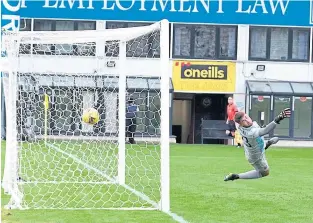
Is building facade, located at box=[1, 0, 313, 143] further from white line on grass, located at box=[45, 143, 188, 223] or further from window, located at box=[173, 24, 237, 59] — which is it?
white line on grass, located at box=[45, 143, 188, 223]

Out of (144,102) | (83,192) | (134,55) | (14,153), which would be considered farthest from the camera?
(134,55)

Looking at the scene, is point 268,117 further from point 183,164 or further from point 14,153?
point 14,153

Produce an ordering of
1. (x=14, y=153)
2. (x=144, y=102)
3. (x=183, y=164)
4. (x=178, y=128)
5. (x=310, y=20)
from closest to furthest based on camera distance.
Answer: (x=310, y=20), (x=14, y=153), (x=183, y=164), (x=144, y=102), (x=178, y=128)

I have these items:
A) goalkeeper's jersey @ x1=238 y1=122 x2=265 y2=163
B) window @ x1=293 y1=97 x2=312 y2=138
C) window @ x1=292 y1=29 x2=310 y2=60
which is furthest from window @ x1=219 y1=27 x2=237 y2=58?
goalkeeper's jersey @ x1=238 y1=122 x2=265 y2=163

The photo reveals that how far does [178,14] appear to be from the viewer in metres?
9.38

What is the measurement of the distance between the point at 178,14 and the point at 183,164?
39.6ft

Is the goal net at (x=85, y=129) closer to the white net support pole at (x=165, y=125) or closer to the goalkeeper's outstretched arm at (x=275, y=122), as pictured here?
the white net support pole at (x=165, y=125)

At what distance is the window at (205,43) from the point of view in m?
37.0

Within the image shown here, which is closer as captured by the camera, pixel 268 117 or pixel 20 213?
pixel 20 213

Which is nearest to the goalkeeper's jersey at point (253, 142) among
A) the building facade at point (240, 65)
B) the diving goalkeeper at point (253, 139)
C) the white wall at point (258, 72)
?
the diving goalkeeper at point (253, 139)

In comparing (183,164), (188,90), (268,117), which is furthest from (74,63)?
(183,164)

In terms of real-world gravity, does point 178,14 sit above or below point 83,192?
above

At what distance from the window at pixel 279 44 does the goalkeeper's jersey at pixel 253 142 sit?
2719cm

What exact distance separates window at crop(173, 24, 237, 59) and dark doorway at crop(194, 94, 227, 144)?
213 centimetres
